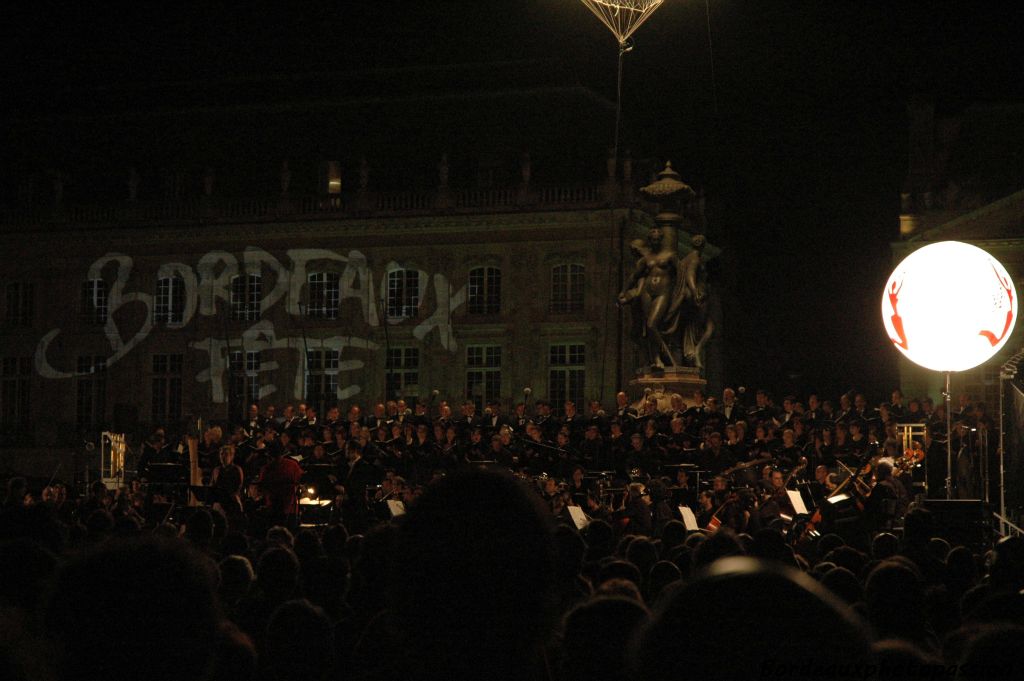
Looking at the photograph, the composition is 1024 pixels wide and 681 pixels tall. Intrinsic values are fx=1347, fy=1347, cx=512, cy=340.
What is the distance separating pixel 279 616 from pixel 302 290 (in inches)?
2072

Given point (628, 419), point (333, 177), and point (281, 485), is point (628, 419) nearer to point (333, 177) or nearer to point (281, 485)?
point (281, 485)

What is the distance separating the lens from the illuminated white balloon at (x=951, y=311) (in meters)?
12.8

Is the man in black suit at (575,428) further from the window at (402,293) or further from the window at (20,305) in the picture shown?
the window at (20,305)

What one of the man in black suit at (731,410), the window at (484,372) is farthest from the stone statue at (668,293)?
the window at (484,372)

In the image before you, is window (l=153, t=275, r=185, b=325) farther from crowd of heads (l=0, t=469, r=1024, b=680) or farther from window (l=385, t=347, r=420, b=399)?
crowd of heads (l=0, t=469, r=1024, b=680)

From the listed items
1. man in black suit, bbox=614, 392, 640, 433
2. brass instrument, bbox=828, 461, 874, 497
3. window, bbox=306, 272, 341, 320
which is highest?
window, bbox=306, 272, 341, 320

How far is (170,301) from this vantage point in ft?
187

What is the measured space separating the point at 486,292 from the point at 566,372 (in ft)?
15.7

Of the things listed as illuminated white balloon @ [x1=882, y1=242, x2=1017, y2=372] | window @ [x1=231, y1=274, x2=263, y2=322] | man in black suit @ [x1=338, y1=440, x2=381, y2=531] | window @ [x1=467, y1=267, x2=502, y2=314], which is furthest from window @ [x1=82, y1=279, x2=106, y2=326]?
illuminated white balloon @ [x1=882, y1=242, x2=1017, y2=372]

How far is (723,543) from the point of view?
7.15 metres

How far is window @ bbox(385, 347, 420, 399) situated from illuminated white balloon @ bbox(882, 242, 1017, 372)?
42048mm

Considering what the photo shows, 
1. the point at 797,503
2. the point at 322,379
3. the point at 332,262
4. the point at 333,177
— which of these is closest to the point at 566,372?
the point at 322,379

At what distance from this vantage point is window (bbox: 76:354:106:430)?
5725cm

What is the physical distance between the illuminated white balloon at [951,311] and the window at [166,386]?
47049 mm
